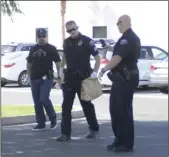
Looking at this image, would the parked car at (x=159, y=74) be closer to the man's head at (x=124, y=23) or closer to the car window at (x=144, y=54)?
the car window at (x=144, y=54)

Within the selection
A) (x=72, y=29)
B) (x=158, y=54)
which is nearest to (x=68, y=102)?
(x=72, y=29)

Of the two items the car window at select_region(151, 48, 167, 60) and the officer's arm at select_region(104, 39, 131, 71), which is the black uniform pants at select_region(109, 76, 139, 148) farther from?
the car window at select_region(151, 48, 167, 60)

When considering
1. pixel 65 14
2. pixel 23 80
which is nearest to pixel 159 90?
pixel 23 80

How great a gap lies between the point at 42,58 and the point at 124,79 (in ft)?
8.28

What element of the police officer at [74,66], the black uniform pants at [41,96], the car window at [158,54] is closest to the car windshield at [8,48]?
the car window at [158,54]

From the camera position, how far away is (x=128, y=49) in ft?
26.1

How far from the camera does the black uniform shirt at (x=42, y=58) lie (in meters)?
10.2

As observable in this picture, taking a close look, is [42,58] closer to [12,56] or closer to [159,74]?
[159,74]

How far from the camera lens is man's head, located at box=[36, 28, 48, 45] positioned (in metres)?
10.0

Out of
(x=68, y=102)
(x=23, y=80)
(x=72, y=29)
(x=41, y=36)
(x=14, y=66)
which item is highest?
(x=72, y=29)

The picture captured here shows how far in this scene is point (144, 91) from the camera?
20.3m

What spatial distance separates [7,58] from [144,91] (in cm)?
534

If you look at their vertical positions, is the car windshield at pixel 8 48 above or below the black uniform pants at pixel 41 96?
below

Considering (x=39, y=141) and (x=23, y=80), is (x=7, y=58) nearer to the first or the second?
(x=23, y=80)
